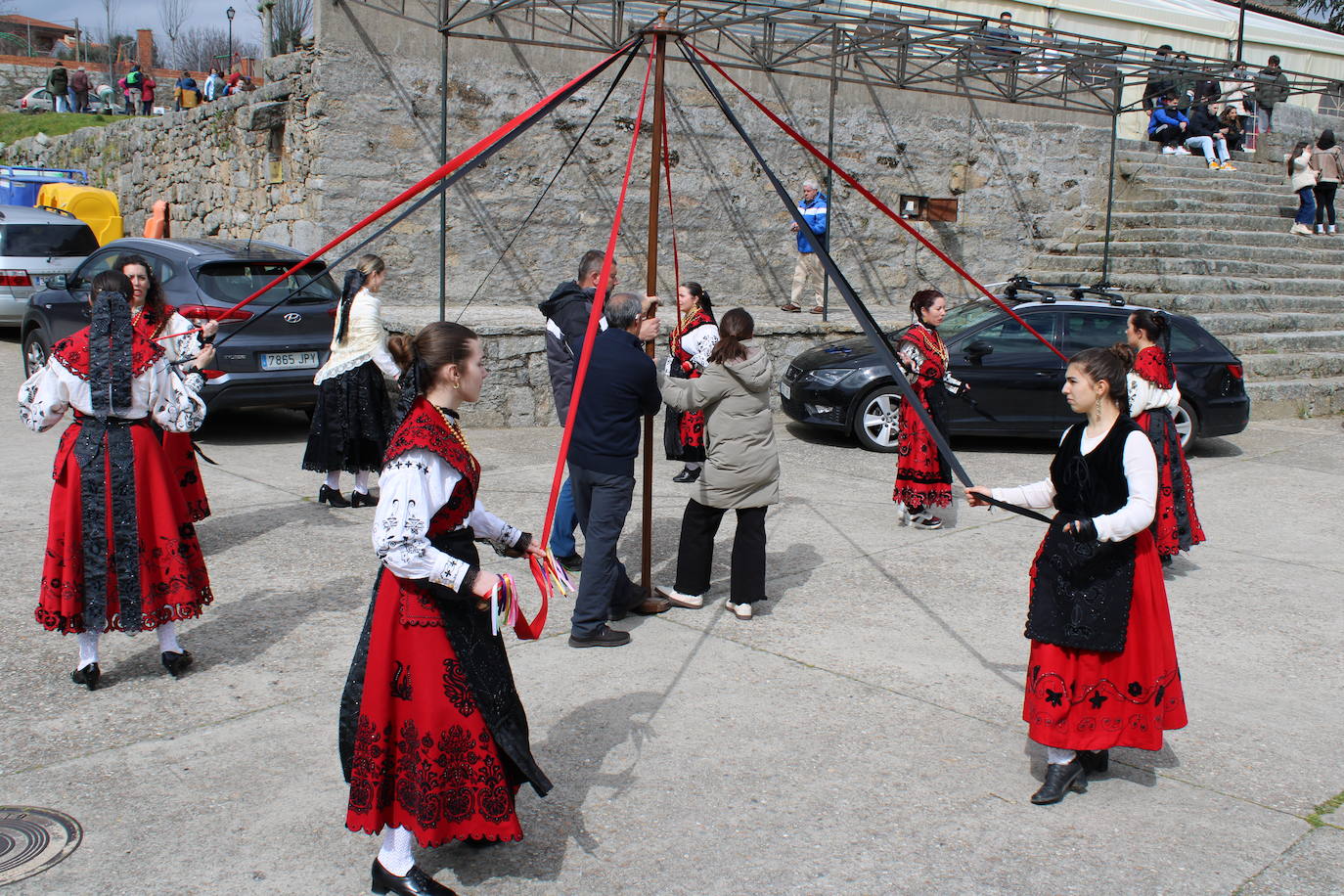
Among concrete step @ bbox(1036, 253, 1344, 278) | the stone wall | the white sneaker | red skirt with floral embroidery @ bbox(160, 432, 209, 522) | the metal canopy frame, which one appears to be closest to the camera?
the white sneaker

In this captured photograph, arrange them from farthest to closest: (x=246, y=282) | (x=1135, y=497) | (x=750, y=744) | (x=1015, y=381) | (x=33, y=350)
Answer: (x=33, y=350), (x=1015, y=381), (x=246, y=282), (x=750, y=744), (x=1135, y=497)

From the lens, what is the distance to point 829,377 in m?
10.7

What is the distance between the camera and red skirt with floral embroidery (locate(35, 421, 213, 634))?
4562 mm

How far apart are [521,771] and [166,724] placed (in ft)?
5.89

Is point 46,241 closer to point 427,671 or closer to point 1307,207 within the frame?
point 427,671

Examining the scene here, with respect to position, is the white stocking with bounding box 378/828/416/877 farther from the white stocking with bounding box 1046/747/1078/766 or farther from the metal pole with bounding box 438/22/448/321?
the metal pole with bounding box 438/22/448/321

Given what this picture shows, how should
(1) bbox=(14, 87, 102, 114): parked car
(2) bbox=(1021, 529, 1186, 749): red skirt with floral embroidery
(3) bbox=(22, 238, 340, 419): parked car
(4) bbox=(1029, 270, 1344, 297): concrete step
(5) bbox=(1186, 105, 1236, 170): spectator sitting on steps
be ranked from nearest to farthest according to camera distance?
(2) bbox=(1021, 529, 1186, 749): red skirt with floral embroidery, (3) bbox=(22, 238, 340, 419): parked car, (4) bbox=(1029, 270, 1344, 297): concrete step, (5) bbox=(1186, 105, 1236, 170): spectator sitting on steps, (1) bbox=(14, 87, 102, 114): parked car

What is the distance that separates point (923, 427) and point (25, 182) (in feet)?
54.8

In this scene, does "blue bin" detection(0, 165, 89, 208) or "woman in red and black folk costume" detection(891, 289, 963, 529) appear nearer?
"woman in red and black folk costume" detection(891, 289, 963, 529)

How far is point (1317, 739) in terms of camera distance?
14.9 feet

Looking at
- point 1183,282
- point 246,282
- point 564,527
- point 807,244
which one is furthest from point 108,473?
point 1183,282

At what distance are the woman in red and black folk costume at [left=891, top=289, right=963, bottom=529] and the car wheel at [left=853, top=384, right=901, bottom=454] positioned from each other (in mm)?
2588

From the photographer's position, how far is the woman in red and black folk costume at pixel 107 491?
4570mm

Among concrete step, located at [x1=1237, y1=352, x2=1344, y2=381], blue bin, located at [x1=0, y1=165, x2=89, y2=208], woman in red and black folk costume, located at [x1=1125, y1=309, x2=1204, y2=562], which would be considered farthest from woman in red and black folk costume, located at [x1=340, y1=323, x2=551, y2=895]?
blue bin, located at [x1=0, y1=165, x2=89, y2=208]
